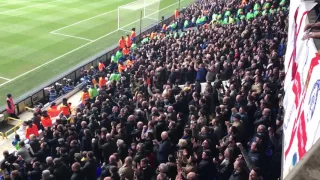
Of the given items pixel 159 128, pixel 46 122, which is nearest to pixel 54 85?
pixel 46 122

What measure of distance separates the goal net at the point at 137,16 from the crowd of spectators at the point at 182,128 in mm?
14553

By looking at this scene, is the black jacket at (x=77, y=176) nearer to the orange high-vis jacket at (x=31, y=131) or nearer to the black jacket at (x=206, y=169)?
the black jacket at (x=206, y=169)

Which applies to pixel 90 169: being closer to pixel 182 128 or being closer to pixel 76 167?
pixel 76 167

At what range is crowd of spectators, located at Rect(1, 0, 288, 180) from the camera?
20.7ft

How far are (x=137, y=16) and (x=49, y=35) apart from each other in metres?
6.83

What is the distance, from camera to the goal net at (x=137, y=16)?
1120 inches

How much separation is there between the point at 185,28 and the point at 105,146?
1731 centimetres

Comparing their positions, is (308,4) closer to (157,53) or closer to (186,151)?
(186,151)

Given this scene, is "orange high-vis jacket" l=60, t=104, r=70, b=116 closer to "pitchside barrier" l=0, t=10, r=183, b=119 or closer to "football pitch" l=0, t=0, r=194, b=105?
"pitchside barrier" l=0, t=10, r=183, b=119

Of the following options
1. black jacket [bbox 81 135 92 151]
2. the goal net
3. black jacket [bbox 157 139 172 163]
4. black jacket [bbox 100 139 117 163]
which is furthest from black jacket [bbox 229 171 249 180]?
the goal net

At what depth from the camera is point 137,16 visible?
29.1m

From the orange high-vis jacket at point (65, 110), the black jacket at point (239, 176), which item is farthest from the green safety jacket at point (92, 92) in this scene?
the black jacket at point (239, 176)

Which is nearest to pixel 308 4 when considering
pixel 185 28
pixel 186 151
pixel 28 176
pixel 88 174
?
pixel 186 151

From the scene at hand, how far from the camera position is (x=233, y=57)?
12.3m
